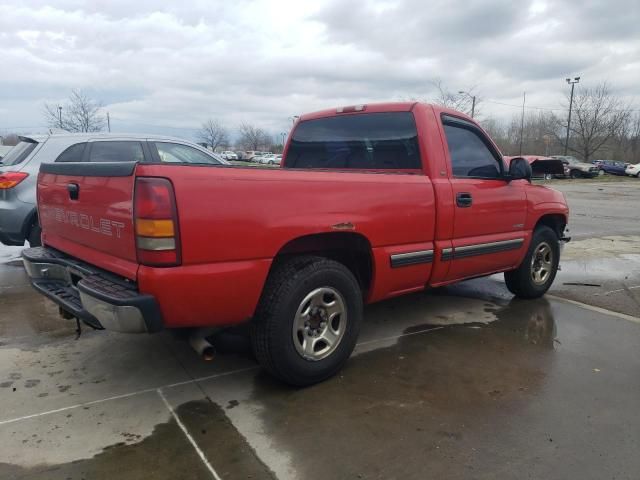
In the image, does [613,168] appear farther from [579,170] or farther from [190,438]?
[190,438]

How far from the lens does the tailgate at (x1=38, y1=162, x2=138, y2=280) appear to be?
266 centimetres

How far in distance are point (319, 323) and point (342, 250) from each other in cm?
58

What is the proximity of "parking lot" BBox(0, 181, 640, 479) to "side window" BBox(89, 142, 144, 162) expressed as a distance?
2167 mm

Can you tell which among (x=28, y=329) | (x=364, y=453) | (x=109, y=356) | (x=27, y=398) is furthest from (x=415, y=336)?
(x=28, y=329)

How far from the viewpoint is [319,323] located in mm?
3307

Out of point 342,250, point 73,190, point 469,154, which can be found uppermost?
point 469,154

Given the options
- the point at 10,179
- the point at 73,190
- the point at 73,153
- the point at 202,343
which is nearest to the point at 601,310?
the point at 202,343

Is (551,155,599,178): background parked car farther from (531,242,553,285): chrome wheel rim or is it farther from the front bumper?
the front bumper

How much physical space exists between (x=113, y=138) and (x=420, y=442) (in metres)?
5.32

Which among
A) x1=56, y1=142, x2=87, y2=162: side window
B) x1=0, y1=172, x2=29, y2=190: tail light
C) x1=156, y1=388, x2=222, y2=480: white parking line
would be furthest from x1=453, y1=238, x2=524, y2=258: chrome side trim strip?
x1=0, y1=172, x2=29, y2=190: tail light

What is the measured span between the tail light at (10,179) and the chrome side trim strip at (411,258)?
4727 millimetres

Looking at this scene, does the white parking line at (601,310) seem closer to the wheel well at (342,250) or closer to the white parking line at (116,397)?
A: the wheel well at (342,250)

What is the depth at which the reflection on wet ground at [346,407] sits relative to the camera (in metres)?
2.47

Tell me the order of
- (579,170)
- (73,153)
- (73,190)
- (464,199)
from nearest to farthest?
1. (73,190)
2. (464,199)
3. (73,153)
4. (579,170)
